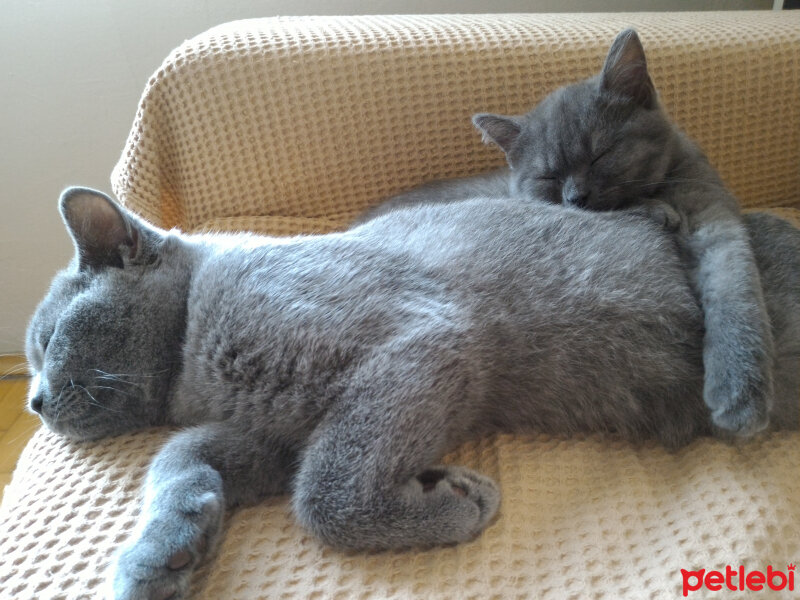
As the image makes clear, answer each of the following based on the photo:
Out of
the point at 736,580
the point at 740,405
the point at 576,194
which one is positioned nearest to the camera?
the point at 736,580

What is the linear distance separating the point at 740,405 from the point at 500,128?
701 mm

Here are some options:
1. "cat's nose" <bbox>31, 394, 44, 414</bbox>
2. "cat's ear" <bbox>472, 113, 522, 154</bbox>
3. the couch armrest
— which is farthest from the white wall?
"cat's nose" <bbox>31, 394, 44, 414</bbox>

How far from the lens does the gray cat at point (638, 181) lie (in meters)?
0.88

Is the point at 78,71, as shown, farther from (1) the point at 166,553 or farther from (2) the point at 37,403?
(1) the point at 166,553

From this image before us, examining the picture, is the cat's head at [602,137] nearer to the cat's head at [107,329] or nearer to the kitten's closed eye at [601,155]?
Answer: the kitten's closed eye at [601,155]

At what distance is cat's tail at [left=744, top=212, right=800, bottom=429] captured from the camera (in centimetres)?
91

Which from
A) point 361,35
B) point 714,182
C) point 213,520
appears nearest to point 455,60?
point 361,35

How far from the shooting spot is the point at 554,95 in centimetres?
129

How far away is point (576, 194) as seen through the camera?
46.3 inches

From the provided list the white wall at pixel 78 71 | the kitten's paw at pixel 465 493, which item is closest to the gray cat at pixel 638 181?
the kitten's paw at pixel 465 493

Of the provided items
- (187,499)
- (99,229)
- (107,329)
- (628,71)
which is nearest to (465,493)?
(187,499)

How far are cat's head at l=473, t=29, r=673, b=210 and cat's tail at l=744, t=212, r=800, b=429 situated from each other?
0.20m

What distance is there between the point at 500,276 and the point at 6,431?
1720mm

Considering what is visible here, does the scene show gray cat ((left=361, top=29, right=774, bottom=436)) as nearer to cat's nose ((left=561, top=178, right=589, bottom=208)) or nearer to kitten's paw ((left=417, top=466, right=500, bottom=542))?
cat's nose ((left=561, top=178, right=589, bottom=208))
